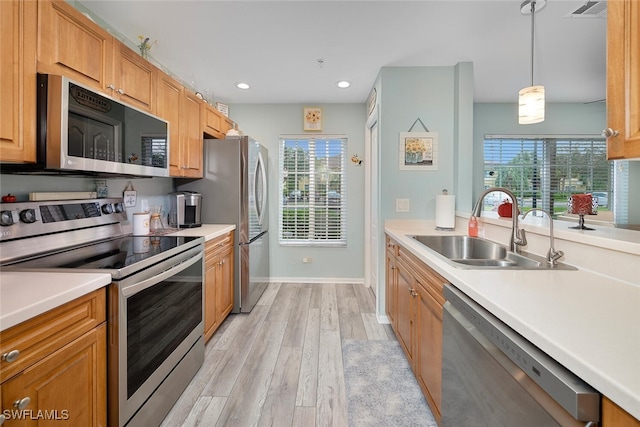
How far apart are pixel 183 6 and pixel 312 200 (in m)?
2.68

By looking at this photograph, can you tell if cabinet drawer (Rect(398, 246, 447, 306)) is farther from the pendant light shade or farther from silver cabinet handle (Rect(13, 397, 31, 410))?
silver cabinet handle (Rect(13, 397, 31, 410))

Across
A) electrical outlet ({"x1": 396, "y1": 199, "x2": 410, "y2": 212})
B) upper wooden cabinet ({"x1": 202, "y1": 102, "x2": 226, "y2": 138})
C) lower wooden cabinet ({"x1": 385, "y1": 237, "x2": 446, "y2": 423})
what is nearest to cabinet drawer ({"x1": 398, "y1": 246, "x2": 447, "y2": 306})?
lower wooden cabinet ({"x1": 385, "y1": 237, "x2": 446, "y2": 423})

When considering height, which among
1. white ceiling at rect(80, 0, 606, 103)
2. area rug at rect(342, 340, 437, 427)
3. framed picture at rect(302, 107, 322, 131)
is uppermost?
white ceiling at rect(80, 0, 606, 103)

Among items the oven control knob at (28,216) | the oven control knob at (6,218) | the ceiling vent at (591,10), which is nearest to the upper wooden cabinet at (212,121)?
the oven control knob at (28,216)

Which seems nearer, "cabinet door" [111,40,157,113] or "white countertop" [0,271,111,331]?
"white countertop" [0,271,111,331]

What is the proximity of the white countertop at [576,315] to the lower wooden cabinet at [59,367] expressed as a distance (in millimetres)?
1415

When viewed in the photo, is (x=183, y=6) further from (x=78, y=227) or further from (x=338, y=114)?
(x=338, y=114)

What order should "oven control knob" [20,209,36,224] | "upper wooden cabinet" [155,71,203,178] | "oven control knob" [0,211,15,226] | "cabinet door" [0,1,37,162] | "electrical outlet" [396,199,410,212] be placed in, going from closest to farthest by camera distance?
"cabinet door" [0,1,37,162]
"oven control knob" [0,211,15,226]
"oven control knob" [20,209,36,224]
"upper wooden cabinet" [155,71,203,178]
"electrical outlet" [396,199,410,212]

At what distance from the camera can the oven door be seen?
1258 mm

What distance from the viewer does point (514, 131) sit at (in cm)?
441

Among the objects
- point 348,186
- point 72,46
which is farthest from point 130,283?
point 348,186

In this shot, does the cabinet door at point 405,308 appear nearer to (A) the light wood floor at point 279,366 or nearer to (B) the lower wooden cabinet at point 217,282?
→ (A) the light wood floor at point 279,366

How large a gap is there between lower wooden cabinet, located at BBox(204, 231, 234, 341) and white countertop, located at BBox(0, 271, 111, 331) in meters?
1.23

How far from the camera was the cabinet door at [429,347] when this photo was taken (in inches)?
58.2
